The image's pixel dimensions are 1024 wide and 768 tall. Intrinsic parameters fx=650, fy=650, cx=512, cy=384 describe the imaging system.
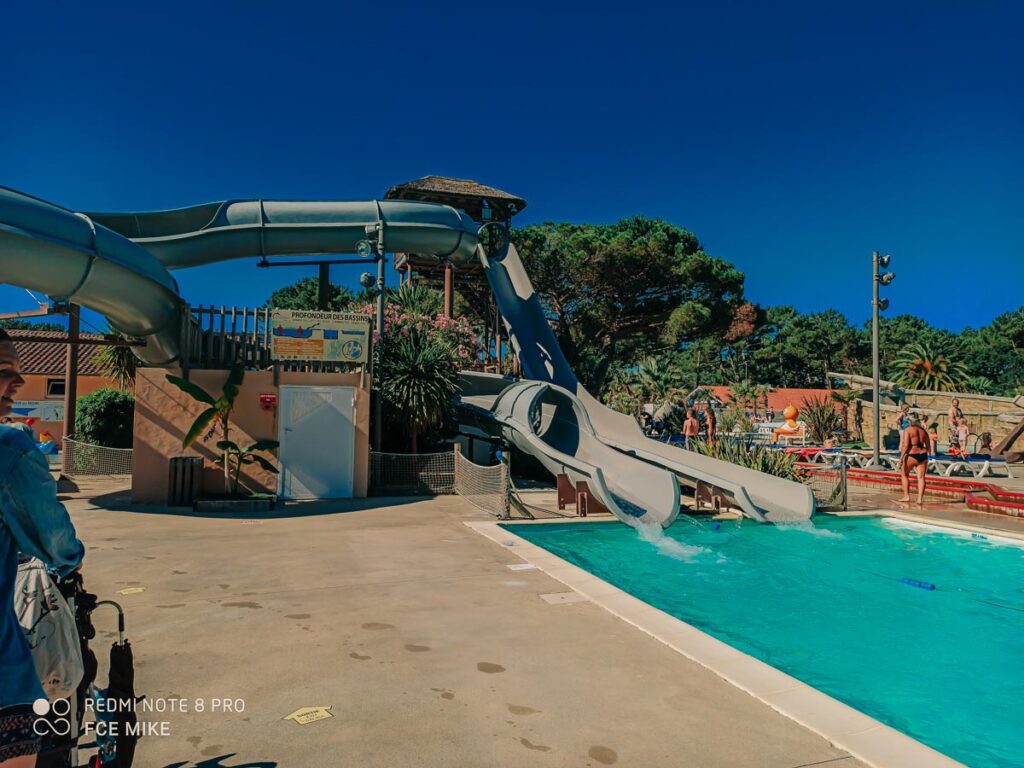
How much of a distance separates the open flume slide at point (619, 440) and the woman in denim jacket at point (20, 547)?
29.9ft

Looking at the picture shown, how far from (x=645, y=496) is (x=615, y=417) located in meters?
4.27

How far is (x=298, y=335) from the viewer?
1246cm

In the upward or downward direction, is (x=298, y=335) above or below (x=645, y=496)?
above

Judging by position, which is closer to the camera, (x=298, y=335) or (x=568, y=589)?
(x=568, y=589)

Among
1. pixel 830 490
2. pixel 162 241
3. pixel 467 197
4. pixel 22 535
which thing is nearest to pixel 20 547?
pixel 22 535

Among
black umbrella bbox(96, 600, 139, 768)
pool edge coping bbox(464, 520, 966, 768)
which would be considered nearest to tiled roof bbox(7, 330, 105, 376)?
pool edge coping bbox(464, 520, 966, 768)

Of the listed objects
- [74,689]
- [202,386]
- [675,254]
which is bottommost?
[74,689]

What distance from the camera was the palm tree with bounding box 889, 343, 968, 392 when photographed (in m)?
43.0

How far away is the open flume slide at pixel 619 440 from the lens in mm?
10812

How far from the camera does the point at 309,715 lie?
3340 mm

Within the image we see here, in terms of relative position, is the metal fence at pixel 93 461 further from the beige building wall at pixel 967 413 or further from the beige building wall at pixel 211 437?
the beige building wall at pixel 967 413

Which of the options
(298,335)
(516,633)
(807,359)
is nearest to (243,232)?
(298,335)

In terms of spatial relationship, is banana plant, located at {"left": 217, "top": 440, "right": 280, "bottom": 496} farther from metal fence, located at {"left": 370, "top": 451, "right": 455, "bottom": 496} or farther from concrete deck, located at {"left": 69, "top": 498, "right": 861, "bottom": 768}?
concrete deck, located at {"left": 69, "top": 498, "right": 861, "bottom": 768}

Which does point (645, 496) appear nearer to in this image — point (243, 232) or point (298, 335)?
point (298, 335)
